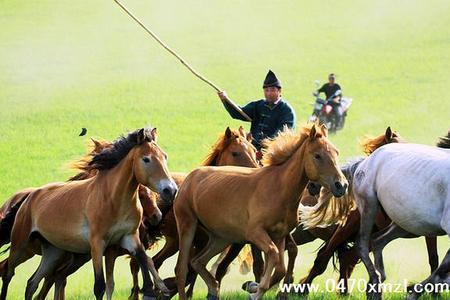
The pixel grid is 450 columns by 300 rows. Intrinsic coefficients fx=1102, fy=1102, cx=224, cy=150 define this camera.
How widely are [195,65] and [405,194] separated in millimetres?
27959

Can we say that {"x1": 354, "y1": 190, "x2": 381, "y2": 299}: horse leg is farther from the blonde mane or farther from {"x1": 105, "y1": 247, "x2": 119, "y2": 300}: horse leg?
{"x1": 105, "y1": 247, "x2": 119, "y2": 300}: horse leg

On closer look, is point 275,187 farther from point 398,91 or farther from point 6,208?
point 398,91

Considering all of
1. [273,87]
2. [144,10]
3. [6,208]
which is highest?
[144,10]

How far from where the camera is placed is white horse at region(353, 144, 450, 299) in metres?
9.51

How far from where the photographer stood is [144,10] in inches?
1689

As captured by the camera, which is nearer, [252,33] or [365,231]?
[365,231]

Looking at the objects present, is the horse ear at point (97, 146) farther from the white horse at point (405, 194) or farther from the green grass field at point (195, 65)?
the green grass field at point (195, 65)

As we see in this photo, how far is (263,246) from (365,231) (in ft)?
4.66

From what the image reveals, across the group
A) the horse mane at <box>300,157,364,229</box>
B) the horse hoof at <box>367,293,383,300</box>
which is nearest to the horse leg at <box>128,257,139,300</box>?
the horse mane at <box>300,157,364,229</box>

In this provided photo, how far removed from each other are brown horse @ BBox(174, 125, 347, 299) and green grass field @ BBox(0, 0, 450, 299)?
42.1 feet

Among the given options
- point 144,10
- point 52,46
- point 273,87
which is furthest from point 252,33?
point 273,87

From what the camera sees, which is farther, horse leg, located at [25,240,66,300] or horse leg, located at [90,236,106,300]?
horse leg, located at [25,240,66,300]

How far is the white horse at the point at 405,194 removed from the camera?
9508 mm

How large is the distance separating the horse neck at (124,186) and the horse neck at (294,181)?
1.40 meters
